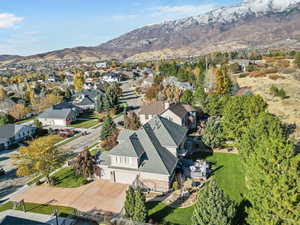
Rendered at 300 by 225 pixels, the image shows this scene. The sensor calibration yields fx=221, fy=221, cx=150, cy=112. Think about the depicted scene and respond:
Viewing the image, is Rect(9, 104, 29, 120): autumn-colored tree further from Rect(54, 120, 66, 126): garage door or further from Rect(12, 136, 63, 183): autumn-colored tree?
Rect(12, 136, 63, 183): autumn-colored tree

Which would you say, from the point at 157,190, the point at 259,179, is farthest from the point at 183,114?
the point at 259,179

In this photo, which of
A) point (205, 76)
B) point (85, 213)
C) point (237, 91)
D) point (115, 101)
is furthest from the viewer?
point (205, 76)

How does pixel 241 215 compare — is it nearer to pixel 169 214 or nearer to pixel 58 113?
pixel 169 214

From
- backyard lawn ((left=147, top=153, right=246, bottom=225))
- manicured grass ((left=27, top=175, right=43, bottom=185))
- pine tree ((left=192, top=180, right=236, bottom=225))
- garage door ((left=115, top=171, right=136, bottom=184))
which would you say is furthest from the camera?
manicured grass ((left=27, top=175, right=43, bottom=185))

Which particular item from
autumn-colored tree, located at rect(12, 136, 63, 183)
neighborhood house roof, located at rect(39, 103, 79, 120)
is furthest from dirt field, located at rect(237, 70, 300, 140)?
neighborhood house roof, located at rect(39, 103, 79, 120)

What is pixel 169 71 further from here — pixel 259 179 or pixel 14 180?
pixel 259 179

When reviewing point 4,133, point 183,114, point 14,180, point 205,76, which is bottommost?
point 14,180
